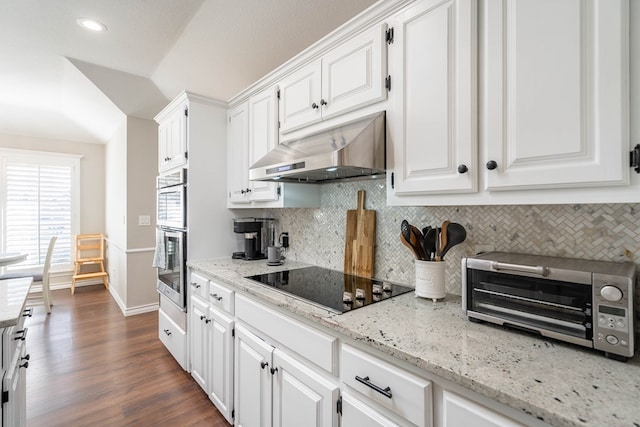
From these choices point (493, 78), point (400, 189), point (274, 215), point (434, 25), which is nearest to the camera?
point (493, 78)

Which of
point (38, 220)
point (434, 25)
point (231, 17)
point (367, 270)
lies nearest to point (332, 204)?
point (367, 270)

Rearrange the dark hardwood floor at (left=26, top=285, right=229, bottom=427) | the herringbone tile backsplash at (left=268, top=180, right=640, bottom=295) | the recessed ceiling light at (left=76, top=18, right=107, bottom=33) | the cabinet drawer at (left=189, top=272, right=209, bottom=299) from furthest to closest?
the recessed ceiling light at (left=76, top=18, right=107, bottom=33) < the cabinet drawer at (left=189, top=272, right=209, bottom=299) < the dark hardwood floor at (left=26, top=285, right=229, bottom=427) < the herringbone tile backsplash at (left=268, top=180, right=640, bottom=295)

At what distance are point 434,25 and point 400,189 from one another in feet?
2.12

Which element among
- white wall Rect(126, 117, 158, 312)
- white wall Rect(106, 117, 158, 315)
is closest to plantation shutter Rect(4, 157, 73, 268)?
white wall Rect(106, 117, 158, 315)

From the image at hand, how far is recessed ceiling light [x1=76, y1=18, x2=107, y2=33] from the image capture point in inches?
86.6

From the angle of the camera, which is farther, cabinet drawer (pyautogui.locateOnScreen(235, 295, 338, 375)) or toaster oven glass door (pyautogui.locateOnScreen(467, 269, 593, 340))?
cabinet drawer (pyautogui.locateOnScreen(235, 295, 338, 375))

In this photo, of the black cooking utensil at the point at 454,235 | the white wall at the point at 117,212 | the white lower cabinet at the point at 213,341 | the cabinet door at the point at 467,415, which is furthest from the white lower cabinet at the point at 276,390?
the white wall at the point at 117,212

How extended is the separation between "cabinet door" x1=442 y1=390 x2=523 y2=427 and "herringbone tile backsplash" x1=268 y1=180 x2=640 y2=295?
0.69 meters

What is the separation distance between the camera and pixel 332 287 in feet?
5.18

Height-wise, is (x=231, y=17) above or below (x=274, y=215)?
above

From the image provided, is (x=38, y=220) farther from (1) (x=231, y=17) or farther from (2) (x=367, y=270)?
(2) (x=367, y=270)

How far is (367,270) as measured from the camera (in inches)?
69.6

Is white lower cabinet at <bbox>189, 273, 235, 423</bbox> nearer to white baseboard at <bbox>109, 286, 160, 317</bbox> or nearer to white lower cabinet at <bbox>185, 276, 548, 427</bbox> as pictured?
white lower cabinet at <bbox>185, 276, 548, 427</bbox>

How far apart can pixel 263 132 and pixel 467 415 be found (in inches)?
74.5
